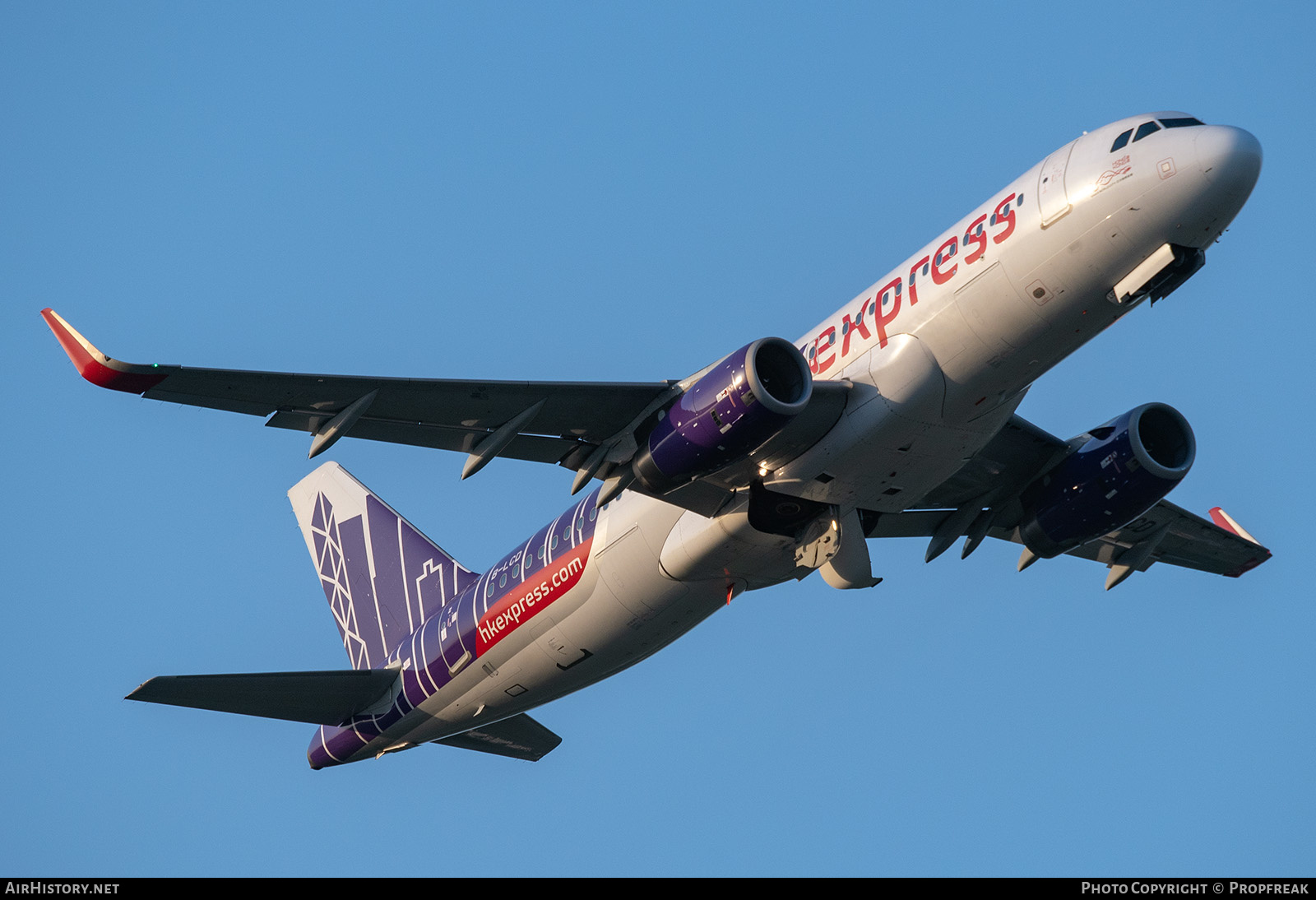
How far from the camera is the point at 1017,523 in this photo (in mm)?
29953

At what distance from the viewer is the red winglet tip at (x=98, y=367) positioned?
69.2ft

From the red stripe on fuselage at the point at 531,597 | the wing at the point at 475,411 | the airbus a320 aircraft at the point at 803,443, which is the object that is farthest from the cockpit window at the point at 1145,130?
the red stripe on fuselage at the point at 531,597

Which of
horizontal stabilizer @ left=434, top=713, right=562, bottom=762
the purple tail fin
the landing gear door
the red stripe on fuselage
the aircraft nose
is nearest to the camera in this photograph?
the aircraft nose

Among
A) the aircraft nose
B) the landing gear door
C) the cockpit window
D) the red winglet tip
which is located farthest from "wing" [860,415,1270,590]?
the red winglet tip

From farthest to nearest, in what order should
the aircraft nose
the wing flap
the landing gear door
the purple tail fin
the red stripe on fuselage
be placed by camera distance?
the purple tail fin < the wing flap < the red stripe on fuselage < the landing gear door < the aircraft nose

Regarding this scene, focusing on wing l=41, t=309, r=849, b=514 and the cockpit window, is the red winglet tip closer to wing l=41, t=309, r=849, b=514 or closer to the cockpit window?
wing l=41, t=309, r=849, b=514

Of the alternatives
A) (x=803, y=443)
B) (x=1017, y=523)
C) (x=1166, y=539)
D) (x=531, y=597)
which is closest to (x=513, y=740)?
(x=531, y=597)

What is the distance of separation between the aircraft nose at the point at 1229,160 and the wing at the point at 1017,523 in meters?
7.72

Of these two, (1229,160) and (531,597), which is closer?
(1229,160)

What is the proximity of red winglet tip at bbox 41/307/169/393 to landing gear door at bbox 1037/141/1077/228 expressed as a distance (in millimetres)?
14530

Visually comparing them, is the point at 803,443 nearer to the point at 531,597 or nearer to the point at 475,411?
the point at 475,411

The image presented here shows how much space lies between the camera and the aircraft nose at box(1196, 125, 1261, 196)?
2095 cm

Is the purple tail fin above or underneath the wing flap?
above

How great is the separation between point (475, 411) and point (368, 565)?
13.9 meters
